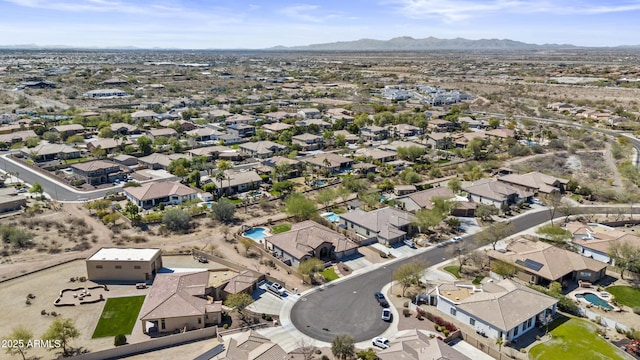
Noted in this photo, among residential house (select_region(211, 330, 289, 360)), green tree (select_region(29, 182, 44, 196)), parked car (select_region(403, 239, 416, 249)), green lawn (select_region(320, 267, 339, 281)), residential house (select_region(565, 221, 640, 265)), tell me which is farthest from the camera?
green tree (select_region(29, 182, 44, 196))

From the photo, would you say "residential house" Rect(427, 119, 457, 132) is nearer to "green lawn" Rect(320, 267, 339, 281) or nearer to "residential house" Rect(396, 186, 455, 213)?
"residential house" Rect(396, 186, 455, 213)

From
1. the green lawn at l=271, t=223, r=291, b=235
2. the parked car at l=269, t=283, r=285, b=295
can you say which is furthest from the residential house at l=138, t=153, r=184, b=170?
the parked car at l=269, t=283, r=285, b=295

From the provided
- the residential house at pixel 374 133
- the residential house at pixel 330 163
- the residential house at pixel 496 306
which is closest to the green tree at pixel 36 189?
the residential house at pixel 330 163

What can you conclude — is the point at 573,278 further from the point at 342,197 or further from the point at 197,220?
the point at 197,220

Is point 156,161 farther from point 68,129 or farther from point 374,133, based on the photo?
point 374,133

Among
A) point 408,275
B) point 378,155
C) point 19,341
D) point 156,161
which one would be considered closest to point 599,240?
point 408,275

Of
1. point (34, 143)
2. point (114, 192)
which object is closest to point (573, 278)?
point (114, 192)
